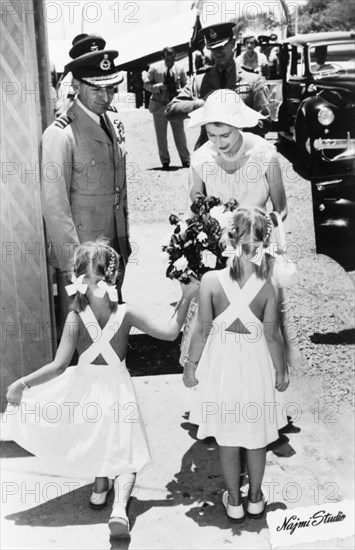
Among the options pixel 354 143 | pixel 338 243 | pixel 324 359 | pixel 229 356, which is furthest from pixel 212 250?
pixel 354 143

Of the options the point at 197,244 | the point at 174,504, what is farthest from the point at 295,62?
the point at 174,504

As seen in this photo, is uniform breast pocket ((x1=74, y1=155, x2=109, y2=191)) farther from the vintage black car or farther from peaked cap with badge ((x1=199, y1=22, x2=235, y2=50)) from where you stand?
the vintage black car

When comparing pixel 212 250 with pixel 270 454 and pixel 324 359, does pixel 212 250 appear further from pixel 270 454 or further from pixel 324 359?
pixel 324 359

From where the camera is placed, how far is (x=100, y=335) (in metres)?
3.44

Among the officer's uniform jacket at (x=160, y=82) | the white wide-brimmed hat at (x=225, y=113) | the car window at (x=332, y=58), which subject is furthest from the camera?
the officer's uniform jacket at (x=160, y=82)

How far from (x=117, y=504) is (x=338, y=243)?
10.3 feet

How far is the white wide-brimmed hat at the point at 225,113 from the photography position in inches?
150

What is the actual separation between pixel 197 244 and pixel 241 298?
15.8 inches

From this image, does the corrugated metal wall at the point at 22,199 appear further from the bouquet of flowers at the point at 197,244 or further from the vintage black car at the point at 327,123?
the vintage black car at the point at 327,123

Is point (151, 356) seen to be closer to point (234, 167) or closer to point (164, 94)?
point (234, 167)

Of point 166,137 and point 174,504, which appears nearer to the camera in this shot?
point 174,504

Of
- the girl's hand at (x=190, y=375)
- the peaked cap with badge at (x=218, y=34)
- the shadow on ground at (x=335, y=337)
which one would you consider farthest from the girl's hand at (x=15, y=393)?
the peaked cap with badge at (x=218, y=34)

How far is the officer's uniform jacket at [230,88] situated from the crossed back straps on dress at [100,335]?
2714mm
